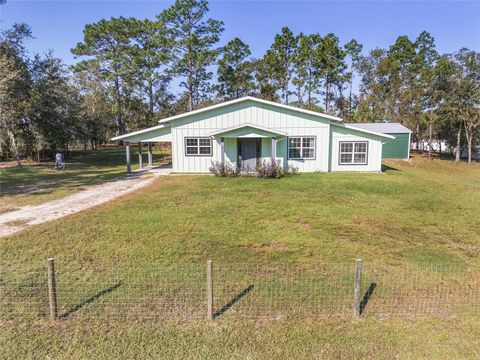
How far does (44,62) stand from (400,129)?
28.4 meters

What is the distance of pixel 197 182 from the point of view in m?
14.1

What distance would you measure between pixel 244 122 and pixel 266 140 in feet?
5.15

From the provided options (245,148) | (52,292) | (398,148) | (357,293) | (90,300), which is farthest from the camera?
(398,148)

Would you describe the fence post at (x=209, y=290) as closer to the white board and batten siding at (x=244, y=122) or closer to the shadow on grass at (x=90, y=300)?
the shadow on grass at (x=90, y=300)

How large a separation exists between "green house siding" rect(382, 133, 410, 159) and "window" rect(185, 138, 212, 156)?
16.7m

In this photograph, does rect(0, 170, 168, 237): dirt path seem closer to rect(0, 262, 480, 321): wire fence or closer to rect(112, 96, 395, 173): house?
rect(0, 262, 480, 321): wire fence

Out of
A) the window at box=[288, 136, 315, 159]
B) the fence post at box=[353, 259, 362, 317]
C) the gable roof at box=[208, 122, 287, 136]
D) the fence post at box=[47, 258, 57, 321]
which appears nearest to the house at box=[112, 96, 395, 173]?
the window at box=[288, 136, 315, 159]

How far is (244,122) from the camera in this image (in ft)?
55.9

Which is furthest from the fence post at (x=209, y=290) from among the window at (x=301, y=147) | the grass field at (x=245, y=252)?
the window at (x=301, y=147)

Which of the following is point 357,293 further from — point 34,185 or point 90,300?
point 34,185

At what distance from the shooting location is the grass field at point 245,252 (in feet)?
11.8

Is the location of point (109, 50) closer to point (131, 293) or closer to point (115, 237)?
point (115, 237)

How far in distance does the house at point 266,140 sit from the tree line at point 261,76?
13.7 meters

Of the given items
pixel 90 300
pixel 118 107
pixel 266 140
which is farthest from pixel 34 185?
pixel 118 107
